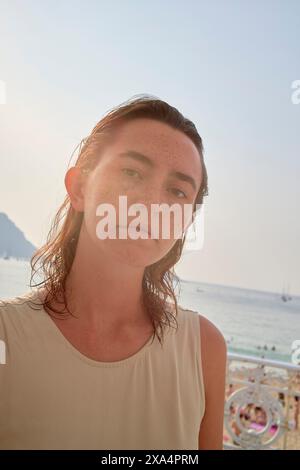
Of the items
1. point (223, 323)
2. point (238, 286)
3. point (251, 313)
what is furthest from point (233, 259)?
point (238, 286)

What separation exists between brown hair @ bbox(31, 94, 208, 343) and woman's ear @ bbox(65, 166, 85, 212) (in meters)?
0.03

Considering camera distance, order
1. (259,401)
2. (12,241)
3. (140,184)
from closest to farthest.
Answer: (140,184)
(259,401)
(12,241)

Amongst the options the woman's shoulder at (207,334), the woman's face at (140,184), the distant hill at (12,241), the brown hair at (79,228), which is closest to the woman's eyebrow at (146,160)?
the woman's face at (140,184)

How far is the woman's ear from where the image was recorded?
1.37 metres

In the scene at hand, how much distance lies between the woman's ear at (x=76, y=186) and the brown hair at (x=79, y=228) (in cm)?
3

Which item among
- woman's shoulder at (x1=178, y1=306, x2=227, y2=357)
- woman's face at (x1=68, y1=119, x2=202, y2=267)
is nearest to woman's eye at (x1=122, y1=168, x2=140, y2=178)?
woman's face at (x1=68, y1=119, x2=202, y2=267)

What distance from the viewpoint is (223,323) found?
149 feet

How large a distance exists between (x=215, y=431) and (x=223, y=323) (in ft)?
150

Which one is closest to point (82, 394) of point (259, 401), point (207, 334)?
point (207, 334)

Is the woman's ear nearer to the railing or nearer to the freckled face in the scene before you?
the freckled face

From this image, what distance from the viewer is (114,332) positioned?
1.36 metres

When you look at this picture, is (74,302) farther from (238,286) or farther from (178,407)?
(238,286)

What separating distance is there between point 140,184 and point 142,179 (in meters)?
0.02

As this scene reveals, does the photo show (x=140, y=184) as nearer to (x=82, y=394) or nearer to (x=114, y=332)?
(x=114, y=332)
